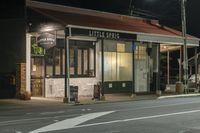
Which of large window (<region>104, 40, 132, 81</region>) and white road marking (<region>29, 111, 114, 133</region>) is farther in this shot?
large window (<region>104, 40, 132, 81</region>)

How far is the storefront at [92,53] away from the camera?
28.8 meters

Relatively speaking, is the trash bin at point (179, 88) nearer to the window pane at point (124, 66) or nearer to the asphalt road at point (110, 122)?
the window pane at point (124, 66)

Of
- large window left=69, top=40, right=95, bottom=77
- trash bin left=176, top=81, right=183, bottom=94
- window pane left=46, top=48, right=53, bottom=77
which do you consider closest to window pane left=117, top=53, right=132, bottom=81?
large window left=69, top=40, right=95, bottom=77

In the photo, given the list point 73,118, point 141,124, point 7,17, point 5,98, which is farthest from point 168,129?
point 7,17

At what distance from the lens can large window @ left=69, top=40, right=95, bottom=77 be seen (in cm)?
3209

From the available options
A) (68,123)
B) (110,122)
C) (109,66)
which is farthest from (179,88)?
(68,123)

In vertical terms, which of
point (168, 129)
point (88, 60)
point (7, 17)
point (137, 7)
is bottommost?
point (168, 129)

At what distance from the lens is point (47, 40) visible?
28469mm

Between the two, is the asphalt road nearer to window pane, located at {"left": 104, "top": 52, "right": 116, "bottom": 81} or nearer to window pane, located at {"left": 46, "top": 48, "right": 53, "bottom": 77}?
window pane, located at {"left": 46, "top": 48, "right": 53, "bottom": 77}

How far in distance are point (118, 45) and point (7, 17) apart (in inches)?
322

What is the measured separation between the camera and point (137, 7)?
161ft

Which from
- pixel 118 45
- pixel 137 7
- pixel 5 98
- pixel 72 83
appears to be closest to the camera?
pixel 5 98

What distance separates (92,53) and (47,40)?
5.44m

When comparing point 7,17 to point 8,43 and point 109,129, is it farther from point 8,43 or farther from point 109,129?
point 109,129
